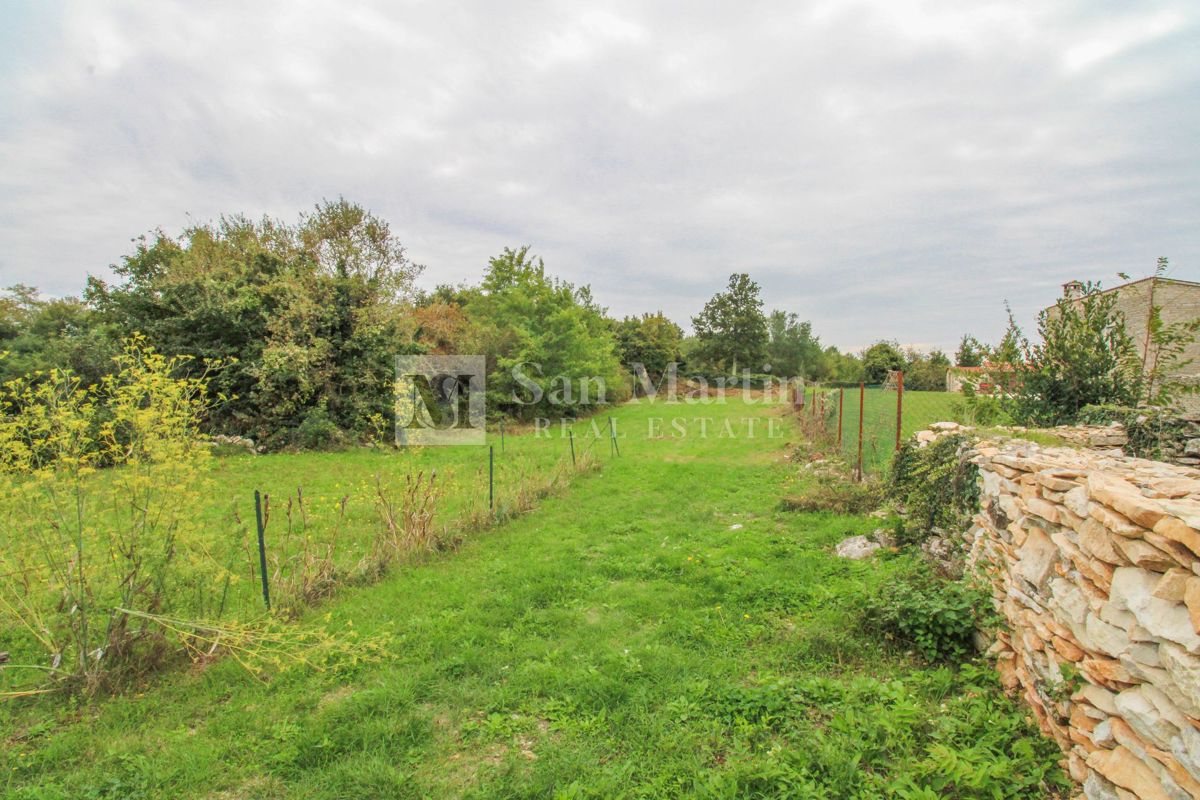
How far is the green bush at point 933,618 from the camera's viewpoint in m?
2.76

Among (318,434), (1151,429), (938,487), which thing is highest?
(1151,429)

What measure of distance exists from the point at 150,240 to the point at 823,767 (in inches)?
760

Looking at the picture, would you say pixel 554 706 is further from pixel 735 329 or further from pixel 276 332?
pixel 735 329

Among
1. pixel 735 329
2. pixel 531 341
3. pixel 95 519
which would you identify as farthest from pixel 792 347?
pixel 95 519

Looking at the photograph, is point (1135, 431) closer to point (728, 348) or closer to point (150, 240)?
point (150, 240)

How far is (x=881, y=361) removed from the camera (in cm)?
2856

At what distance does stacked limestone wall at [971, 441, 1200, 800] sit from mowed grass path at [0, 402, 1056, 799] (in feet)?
1.34

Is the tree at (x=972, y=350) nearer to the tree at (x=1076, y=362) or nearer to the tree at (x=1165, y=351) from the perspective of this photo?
the tree at (x=1076, y=362)

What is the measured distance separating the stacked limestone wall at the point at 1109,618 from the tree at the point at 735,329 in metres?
34.4

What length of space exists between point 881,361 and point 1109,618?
30.8 meters

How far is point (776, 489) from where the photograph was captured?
7098mm

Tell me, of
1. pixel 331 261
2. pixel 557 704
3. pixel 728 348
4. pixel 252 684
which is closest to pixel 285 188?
pixel 331 261

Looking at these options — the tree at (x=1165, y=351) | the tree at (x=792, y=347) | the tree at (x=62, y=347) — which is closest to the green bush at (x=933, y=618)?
the tree at (x=1165, y=351)

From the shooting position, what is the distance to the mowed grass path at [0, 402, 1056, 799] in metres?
2.10
